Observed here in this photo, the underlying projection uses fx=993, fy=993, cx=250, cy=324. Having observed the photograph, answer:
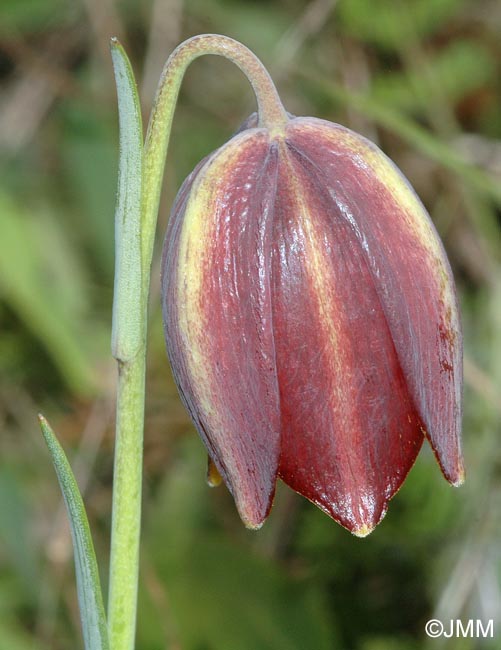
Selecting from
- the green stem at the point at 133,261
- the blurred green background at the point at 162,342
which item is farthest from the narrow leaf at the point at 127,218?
the blurred green background at the point at 162,342

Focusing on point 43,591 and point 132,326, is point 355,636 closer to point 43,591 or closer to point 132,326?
point 43,591

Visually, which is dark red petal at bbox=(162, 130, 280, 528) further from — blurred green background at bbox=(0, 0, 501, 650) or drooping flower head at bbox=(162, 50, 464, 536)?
blurred green background at bbox=(0, 0, 501, 650)

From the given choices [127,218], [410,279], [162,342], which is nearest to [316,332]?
[410,279]

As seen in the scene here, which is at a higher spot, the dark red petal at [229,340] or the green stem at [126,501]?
the dark red petal at [229,340]

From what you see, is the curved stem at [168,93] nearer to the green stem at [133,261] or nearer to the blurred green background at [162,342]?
the green stem at [133,261]

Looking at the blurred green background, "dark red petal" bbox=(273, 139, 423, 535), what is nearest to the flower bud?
"dark red petal" bbox=(273, 139, 423, 535)

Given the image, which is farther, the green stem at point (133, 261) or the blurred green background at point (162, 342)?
the blurred green background at point (162, 342)

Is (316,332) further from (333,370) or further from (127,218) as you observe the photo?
(127,218)
